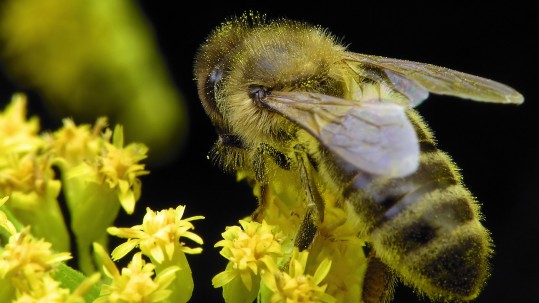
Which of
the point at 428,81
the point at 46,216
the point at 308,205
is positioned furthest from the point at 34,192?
the point at 428,81

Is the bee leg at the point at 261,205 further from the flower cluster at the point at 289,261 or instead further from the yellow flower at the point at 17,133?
the yellow flower at the point at 17,133

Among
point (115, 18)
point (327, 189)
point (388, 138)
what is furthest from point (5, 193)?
point (115, 18)

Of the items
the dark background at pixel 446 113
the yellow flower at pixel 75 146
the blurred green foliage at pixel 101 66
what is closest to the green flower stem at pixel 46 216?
the yellow flower at pixel 75 146

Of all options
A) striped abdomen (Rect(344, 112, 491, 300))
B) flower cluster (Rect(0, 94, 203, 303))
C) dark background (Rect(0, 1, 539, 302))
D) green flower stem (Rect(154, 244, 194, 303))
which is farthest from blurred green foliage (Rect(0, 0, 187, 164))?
striped abdomen (Rect(344, 112, 491, 300))

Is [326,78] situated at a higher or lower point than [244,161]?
higher

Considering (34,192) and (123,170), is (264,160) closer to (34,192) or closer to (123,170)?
(123,170)

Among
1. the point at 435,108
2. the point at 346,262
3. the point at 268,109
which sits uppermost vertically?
the point at 268,109

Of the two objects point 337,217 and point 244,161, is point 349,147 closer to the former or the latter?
point 337,217
